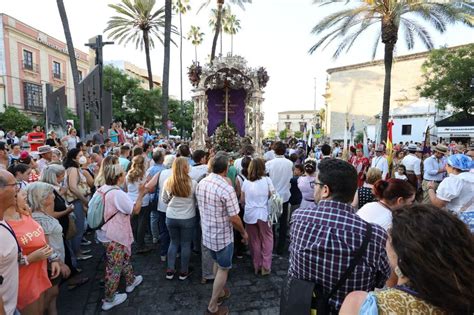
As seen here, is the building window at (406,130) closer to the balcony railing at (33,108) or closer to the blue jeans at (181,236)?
the blue jeans at (181,236)

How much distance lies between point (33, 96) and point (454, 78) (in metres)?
36.0

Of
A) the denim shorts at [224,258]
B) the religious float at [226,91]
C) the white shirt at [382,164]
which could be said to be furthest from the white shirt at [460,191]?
the religious float at [226,91]

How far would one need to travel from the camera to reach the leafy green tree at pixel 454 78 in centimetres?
1875

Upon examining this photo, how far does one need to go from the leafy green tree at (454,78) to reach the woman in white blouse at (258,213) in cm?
2048

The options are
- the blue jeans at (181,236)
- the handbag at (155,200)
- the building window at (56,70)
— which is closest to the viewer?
the blue jeans at (181,236)

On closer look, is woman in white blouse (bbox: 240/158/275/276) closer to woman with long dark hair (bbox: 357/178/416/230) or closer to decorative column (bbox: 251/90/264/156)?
woman with long dark hair (bbox: 357/178/416/230)

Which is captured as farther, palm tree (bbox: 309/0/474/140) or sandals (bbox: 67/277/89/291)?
palm tree (bbox: 309/0/474/140)

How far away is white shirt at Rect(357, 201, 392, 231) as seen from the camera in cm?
267

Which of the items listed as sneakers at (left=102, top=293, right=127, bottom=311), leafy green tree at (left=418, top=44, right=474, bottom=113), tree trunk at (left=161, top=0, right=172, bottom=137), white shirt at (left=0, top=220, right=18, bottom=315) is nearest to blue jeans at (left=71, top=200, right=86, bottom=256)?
sneakers at (left=102, top=293, right=127, bottom=311)

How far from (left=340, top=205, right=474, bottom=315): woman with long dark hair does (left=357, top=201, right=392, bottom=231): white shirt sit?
1.46 meters

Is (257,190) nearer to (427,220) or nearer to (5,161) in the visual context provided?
(427,220)

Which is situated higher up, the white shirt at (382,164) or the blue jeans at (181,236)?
the white shirt at (382,164)

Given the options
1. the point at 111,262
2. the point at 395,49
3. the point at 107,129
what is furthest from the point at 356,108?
the point at 111,262

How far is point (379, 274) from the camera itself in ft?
5.81
